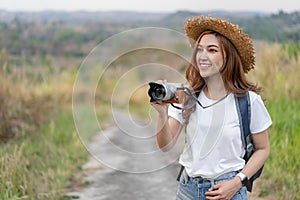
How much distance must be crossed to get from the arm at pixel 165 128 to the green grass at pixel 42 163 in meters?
2.22

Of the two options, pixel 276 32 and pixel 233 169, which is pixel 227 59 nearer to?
pixel 233 169

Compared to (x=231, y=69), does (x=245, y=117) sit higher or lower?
lower

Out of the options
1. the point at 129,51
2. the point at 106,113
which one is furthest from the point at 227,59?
the point at 106,113

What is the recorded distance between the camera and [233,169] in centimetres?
283

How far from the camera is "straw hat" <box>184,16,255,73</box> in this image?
2854mm

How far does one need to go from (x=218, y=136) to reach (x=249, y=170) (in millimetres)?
216

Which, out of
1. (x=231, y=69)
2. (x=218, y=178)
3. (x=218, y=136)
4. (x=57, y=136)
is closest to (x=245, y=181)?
(x=218, y=178)

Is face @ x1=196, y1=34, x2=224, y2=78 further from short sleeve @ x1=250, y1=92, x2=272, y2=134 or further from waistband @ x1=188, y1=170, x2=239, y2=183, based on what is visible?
waistband @ x1=188, y1=170, x2=239, y2=183

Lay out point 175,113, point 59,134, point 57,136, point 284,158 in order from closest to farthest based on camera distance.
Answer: point 175,113 → point 284,158 → point 57,136 → point 59,134

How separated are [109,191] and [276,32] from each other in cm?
435

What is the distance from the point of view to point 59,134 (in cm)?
830

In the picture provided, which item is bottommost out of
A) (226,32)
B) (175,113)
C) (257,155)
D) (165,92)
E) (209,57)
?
(257,155)

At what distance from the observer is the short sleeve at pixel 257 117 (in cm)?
282

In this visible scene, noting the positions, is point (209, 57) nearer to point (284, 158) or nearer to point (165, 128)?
point (165, 128)
